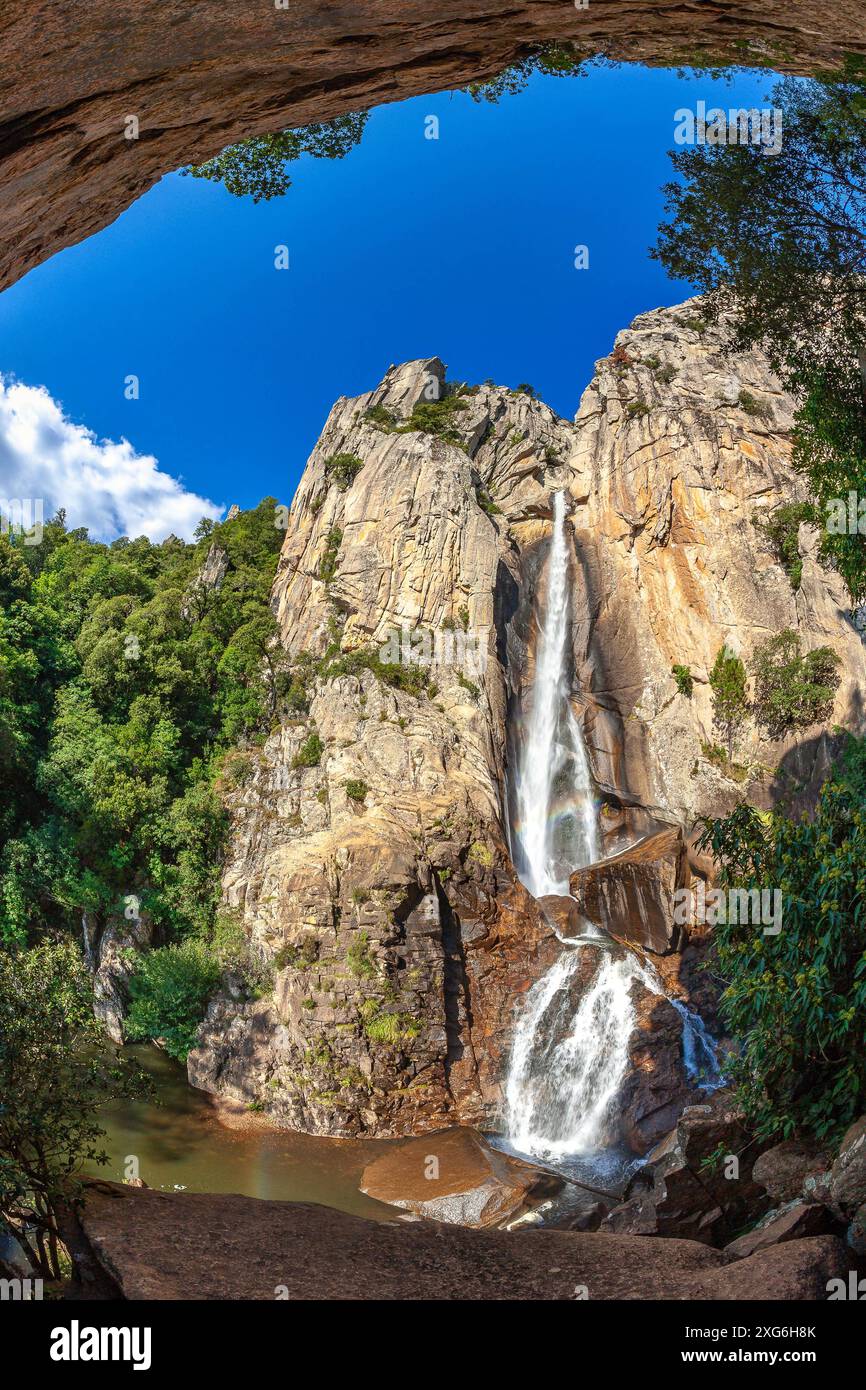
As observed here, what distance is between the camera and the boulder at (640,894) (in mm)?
26719

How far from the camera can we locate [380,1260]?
8656 millimetres

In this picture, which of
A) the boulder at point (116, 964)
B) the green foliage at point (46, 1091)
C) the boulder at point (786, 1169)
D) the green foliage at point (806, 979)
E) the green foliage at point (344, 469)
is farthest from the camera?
the green foliage at point (344, 469)

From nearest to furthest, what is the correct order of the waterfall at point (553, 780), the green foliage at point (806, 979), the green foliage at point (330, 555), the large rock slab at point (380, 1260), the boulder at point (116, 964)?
the large rock slab at point (380, 1260)
the green foliage at point (806, 979)
the boulder at point (116, 964)
the waterfall at point (553, 780)
the green foliage at point (330, 555)

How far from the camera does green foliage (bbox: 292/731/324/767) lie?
33.9m

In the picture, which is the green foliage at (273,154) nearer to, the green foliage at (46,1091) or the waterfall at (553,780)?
the green foliage at (46,1091)

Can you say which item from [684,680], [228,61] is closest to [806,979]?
[228,61]

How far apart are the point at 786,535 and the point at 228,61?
35265 mm

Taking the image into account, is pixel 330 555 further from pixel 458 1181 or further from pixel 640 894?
pixel 458 1181

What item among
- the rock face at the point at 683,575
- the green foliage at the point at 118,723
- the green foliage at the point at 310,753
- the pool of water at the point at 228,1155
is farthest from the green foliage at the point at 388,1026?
the rock face at the point at 683,575

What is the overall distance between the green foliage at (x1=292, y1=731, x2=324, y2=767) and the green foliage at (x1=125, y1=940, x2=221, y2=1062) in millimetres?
8658

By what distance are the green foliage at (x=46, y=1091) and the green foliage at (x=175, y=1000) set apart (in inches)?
681

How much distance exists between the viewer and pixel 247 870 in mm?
32188

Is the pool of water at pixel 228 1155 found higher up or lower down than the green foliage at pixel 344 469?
lower down
